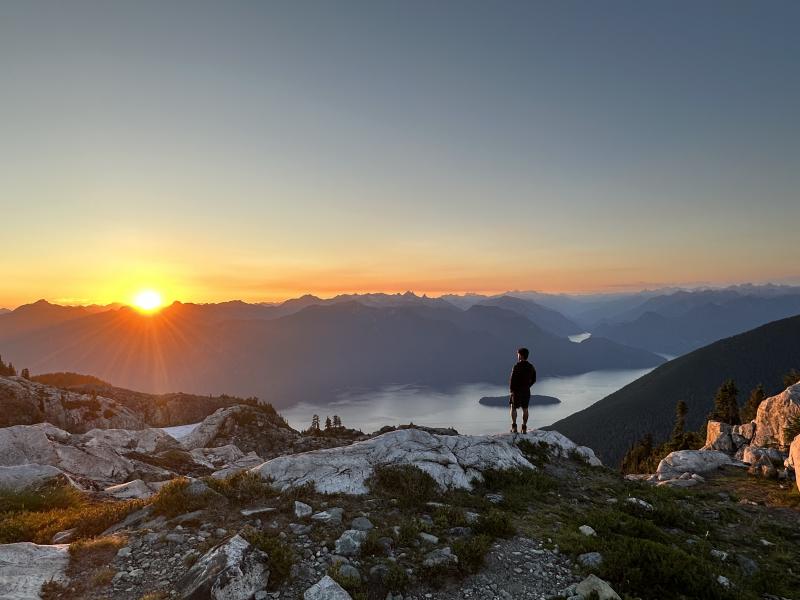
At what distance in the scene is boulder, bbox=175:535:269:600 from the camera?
26.5 ft

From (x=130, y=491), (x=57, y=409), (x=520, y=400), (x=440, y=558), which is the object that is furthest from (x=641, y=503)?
(x=57, y=409)

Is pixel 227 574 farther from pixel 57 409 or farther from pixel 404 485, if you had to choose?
pixel 57 409

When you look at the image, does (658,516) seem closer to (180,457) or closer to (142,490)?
(142,490)

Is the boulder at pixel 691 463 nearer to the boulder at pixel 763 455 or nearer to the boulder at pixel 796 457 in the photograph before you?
the boulder at pixel 763 455

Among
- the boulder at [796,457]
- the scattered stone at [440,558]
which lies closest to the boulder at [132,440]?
the scattered stone at [440,558]

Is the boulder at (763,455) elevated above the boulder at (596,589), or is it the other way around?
the boulder at (596,589)

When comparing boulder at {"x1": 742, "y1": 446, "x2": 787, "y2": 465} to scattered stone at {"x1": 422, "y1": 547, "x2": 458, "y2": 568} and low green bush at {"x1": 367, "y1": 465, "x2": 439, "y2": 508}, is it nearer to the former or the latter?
low green bush at {"x1": 367, "y1": 465, "x2": 439, "y2": 508}

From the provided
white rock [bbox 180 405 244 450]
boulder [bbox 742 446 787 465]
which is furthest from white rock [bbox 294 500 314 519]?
white rock [bbox 180 405 244 450]

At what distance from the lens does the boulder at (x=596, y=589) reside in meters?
8.58

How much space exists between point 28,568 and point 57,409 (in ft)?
144

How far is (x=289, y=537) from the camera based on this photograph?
10289mm

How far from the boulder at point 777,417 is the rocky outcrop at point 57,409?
6180 centimetres

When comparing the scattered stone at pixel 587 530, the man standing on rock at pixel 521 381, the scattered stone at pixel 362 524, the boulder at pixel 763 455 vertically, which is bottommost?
the boulder at pixel 763 455

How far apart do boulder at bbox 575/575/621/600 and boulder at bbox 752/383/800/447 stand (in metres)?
26.7
